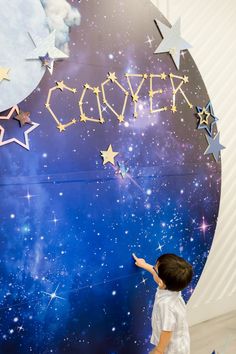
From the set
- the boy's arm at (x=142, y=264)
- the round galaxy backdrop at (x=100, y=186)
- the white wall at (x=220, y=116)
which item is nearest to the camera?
the round galaxy backdrop at (x=100, y=186)

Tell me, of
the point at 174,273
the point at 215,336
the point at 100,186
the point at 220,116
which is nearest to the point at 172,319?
the point at 174,273

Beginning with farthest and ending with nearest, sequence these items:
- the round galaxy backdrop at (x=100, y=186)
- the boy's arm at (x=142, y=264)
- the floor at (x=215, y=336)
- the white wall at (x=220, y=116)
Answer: the white wall at (x=220, y=116)
the floor at (x=215, y=336)
the boy's arm at (x=142, y=264)
the round galaxy backdrop at (x=100, y=186)

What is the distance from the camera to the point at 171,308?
1.82 meters

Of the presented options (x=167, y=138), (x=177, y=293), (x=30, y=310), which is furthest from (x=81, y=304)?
(x=167, y=138)

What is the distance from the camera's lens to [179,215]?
2.37 metres

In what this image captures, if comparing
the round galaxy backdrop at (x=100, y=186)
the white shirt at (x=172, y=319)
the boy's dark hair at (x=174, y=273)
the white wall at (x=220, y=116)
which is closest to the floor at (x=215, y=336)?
the white wall at (x=220, y=116)

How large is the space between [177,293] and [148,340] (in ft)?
1.74

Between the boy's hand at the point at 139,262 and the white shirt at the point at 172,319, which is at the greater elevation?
the white shirt at the point at 172,319

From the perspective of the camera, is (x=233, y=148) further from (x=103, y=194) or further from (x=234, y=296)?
(x=103, y=194)

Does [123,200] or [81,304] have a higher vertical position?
[123,200]

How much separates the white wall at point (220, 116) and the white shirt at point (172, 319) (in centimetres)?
87

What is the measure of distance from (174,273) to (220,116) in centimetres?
141

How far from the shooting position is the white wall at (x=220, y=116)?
Result: 2697 millimetres

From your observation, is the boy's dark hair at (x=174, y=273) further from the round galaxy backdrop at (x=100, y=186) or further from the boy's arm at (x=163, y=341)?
the round galaxy backdrop at (x=100, y=186)
